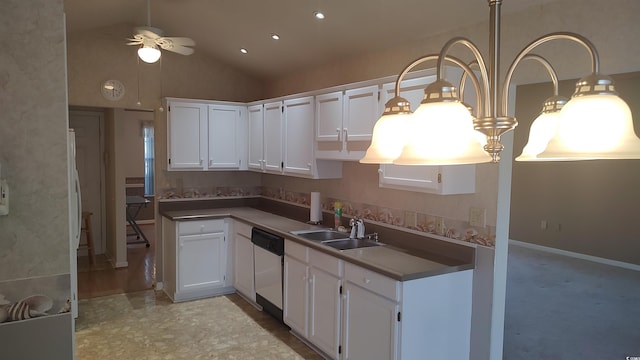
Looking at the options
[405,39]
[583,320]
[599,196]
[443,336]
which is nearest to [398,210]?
[443,336]

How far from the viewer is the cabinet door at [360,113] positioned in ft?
11.1

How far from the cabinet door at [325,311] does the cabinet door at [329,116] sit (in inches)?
45.3

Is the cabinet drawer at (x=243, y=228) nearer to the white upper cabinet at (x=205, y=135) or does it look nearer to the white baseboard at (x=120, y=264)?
the white upper cabinet at (x=205, y=135)

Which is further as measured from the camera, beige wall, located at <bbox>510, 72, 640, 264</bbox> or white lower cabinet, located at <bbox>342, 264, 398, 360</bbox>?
beige wall, located at <bbox>510, 72, 640, 264</bbox>

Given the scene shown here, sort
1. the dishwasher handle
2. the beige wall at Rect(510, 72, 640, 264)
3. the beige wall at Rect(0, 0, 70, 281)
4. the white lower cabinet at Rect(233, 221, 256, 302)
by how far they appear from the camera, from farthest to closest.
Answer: the beige wall at Rect(510, 72, 640, 264) → the white lower cabinet at Rect(233, 221, 256, 302) → the dishwasher handle → the beige wall at Rect(0, 0, 70, 281)

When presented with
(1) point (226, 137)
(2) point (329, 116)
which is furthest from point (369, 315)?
(1) point (226, 137)

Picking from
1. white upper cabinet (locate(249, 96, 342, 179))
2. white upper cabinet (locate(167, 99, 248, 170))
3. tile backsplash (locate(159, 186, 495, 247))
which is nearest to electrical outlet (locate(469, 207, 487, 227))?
tile backsplash (locate(159, 186, 495, 247))

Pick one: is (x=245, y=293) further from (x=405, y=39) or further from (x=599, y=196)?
(x=599, y=196)

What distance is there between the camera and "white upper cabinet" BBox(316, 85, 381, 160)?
A: 11.3 ft

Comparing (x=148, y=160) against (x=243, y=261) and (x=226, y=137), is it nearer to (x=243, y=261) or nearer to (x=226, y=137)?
(x=226, y=137)

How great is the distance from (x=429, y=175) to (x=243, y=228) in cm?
252

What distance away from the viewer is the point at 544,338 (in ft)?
13.6

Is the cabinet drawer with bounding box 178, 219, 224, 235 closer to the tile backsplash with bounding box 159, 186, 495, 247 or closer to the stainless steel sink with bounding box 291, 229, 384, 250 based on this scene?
the tile backsplash with bounding box 159, 186, 495, 247

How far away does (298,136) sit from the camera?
443cm
